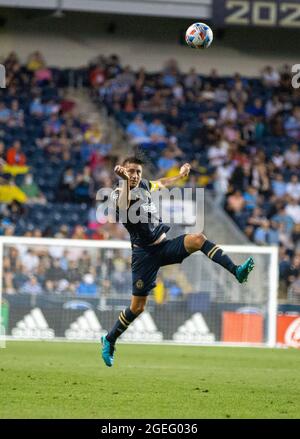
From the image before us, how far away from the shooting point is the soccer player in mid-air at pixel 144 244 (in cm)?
1215

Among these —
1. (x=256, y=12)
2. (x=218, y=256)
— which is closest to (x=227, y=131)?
(x=256, y=12)

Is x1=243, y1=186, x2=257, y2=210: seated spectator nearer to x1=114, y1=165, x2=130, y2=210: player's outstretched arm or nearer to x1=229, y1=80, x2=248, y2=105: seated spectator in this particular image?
x1=229, y1=80, x2=248, y2=105: seated spectator

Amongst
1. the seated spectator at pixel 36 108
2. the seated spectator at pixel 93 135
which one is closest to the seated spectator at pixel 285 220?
the seated spectator at pixel 93 135

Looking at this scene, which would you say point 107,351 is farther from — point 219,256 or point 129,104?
point 129,104

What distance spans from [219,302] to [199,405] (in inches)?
455

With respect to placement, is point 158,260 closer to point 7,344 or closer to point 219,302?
point 7,344

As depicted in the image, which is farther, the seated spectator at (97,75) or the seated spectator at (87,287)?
the seated spectator at (97,75)

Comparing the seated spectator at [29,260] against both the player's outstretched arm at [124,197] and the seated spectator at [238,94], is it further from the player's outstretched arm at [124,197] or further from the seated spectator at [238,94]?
the seated spectator at [238,94]

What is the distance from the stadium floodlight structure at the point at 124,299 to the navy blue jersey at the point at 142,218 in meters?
8.63

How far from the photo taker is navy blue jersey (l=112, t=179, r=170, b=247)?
12500mm

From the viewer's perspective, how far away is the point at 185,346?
20766 millimetres

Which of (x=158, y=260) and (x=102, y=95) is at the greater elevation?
(x=102, y=95)
